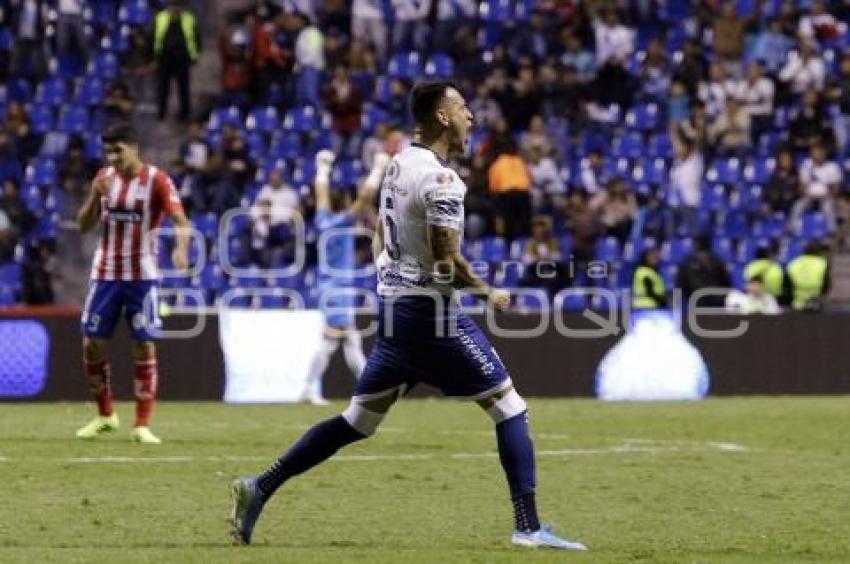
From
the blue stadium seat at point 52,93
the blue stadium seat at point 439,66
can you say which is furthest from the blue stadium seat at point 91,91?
the blue stadium seat at point 439,66

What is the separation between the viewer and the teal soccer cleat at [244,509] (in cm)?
1016

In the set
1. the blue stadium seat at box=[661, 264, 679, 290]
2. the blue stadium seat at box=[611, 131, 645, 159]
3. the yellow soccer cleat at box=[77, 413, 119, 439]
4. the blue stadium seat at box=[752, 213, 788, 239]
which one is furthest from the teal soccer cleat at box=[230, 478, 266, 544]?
the blue stadium seat at box=[611, 131, 645, 159]

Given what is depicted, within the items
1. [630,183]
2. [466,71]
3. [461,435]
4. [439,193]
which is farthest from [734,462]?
[466,71]

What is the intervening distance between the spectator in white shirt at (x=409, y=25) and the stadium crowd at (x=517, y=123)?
0.03 meters

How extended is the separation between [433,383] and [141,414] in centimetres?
691

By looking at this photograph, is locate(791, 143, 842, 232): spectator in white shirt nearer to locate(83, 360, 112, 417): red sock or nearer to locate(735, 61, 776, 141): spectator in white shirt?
locate(735, 61, 776, 141): spectator in white shirt

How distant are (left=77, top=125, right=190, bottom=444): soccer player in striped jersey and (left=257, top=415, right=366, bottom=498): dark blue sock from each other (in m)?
6.29

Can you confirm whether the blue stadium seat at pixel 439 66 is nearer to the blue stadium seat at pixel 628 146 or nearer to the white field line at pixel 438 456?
the blue stadium seat at pixel 628 146

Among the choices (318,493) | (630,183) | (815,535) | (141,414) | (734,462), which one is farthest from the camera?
(630,183)

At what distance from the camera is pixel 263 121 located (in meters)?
30.3

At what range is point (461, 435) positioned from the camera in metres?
18.0

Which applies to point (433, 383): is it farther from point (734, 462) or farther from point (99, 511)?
point (734, 462)

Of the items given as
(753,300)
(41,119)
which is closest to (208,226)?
(41,119)

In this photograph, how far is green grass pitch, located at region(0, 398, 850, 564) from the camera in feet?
32.9
